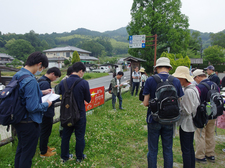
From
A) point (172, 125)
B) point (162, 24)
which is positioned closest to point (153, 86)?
point (172, 125)

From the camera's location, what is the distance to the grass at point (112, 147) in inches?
121

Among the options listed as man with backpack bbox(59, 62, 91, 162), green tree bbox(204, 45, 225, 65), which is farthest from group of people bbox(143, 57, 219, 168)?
green tree bbox(204, 45, 225, 65)

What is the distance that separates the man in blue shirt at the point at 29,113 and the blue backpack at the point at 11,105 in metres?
0.06

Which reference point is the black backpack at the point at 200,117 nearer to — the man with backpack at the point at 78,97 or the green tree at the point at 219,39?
the man with backpack at the point at 78,97

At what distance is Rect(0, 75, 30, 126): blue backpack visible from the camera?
6.05 ft

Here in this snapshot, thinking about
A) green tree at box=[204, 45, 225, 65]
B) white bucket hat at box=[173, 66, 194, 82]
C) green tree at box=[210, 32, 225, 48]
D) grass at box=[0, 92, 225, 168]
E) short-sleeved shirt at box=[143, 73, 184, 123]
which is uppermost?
green tree at box=[210, 32, 225, 48]

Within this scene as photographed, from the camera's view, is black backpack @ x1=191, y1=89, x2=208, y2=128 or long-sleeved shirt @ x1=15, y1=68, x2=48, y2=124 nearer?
long-sleeved shirt @ x1=15, y1=68, x2=48, y2=124

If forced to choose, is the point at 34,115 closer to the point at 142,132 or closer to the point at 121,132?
the point at 121,132

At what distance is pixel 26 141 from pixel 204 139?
141 inches

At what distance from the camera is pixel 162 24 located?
19547mm

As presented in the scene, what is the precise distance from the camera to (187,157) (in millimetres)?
2607

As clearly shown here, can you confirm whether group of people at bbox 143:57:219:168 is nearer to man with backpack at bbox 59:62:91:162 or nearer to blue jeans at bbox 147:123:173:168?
blue jeans at bbox 147:123:173:168

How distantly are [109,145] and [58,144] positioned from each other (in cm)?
139

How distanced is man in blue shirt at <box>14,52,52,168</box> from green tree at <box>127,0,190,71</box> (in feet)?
63.3
